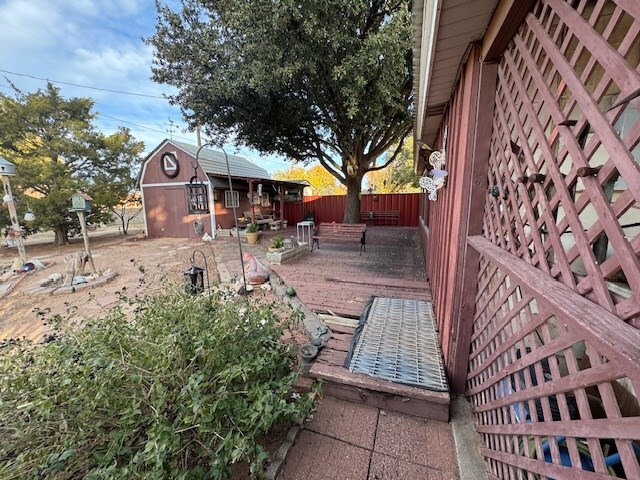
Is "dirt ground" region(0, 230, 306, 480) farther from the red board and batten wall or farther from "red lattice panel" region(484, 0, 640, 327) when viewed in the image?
"red lattice panel" region(484, 0, 640, 327)

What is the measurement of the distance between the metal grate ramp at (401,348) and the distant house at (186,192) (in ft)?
28.0

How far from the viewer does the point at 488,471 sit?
1432 mm

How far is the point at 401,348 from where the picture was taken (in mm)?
2299

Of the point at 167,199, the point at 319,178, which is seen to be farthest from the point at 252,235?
the point at 319,178

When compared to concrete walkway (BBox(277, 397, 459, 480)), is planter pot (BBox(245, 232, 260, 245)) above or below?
above

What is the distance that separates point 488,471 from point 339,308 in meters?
2.07

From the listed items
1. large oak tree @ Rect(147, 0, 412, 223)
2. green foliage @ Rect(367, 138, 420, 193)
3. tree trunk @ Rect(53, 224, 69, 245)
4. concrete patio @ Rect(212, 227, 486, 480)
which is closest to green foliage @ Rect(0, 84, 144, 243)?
tree trunk @ Rect(53, 224, 69, 245)

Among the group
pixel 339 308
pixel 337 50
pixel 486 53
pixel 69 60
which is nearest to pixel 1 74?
pixel 69 60

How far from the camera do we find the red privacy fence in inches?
486

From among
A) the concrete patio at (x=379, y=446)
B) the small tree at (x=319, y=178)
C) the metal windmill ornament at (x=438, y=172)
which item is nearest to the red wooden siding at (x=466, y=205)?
the concrete patio at (x=379, y=446)

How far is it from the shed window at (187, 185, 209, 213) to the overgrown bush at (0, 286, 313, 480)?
969 cm

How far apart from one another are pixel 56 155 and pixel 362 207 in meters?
12.8

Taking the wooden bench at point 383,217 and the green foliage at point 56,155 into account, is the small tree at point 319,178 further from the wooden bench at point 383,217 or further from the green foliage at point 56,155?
the green foliage at point 56,155

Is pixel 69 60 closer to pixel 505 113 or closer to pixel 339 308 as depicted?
pixel 339 308
